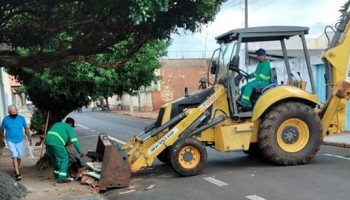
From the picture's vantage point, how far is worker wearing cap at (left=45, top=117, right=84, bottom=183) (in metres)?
10.7

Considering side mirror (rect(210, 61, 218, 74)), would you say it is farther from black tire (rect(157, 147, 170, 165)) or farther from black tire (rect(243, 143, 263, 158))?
black tire (rect(157, 147, 170, 165))

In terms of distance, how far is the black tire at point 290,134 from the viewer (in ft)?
34.3

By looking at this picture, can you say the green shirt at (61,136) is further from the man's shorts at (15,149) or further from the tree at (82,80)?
the tree at (82,80)

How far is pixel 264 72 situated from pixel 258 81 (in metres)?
0.23

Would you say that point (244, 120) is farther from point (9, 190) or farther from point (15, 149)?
point (15, 149)

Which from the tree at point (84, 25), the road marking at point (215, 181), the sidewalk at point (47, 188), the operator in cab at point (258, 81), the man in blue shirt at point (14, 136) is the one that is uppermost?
the tree at point (84, 25)

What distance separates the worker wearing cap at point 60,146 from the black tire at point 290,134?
12.9ft

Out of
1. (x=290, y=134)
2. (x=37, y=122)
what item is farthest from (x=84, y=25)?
(x=37, y=122)

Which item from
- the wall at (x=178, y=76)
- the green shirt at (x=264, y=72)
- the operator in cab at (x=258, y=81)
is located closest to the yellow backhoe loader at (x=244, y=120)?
the operator in cab at (x=258, y=81)

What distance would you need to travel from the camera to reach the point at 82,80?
48.1ft

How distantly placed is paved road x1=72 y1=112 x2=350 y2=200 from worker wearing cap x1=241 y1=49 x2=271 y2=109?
4.71 ft

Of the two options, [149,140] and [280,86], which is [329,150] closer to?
[280,86]

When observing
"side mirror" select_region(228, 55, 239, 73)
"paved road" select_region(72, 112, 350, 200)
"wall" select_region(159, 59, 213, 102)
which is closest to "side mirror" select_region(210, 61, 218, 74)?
"side mirror" select_region(228, 55, 239, 73)

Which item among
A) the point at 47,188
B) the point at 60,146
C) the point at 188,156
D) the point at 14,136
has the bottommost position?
the point at 47,188
